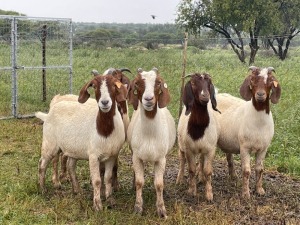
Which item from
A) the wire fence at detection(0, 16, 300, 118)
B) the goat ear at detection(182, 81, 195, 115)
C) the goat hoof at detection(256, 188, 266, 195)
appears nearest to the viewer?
the goat ear at detection(182, 81, 195, 115)

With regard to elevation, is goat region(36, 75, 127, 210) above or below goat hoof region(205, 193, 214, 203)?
above

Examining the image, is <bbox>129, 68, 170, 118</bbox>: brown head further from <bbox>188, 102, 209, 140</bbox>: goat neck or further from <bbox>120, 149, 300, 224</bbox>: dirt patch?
<bbox>120, 149, 300, 224</bbox>: dirt patch

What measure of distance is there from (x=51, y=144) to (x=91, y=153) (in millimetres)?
847

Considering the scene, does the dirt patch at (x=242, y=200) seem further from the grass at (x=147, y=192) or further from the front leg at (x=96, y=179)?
the front leg at (x=96, y=179)

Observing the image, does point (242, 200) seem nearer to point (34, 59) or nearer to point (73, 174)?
point (73, 174)

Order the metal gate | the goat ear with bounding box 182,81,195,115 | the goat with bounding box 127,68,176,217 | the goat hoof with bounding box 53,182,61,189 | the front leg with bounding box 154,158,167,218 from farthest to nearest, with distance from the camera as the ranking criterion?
1. the metal gate
2. the goat hoof with bounding box 53,182,61,189
3. the goat ear with bounding box 182,81,195,115
4. the front leg with bounding box 154,158,167,218
5. the goat with bounding box 127,68,176,217

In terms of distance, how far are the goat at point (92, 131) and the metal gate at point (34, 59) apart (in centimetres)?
530

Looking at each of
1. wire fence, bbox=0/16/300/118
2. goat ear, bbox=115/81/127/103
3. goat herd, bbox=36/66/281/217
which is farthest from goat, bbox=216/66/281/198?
wire fence, bbox=0/16/300/118

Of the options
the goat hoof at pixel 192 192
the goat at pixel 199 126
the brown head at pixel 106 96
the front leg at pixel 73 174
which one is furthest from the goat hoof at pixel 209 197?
the front leg at pixel 73 174

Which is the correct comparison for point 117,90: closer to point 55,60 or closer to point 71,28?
point 71,28

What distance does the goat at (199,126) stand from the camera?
5.74 metres

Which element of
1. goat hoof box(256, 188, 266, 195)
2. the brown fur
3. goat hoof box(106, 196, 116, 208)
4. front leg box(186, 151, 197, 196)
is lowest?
goat hoof box(106, 196, 116, 208)

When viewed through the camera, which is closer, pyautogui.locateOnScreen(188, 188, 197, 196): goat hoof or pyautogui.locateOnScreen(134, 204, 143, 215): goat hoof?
pyautogui.locateOnScreen(134, 204, 143, 215): goat hoof

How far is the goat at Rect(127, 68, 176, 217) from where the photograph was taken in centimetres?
516
